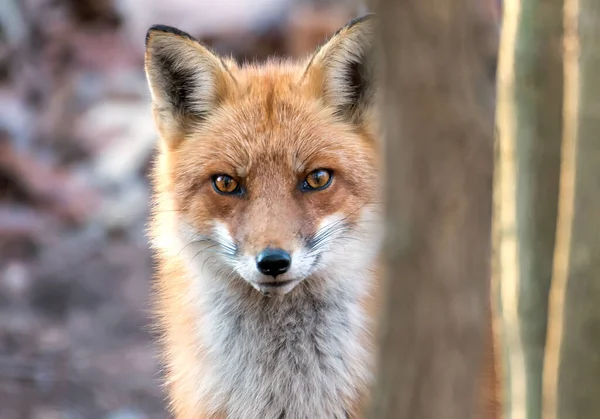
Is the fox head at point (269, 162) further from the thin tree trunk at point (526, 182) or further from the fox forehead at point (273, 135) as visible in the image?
the thin tree trunk at point (526, 182)

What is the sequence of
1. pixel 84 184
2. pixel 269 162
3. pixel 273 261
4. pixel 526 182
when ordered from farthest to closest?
1. pixel 84 184
2. pixel 269 162
3. pixel 273 261
4. pixel 526 182

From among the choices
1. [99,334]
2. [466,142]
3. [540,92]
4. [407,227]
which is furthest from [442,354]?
[99,334]

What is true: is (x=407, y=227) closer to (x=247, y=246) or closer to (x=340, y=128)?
(x=247, y=246)

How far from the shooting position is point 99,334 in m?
7.04

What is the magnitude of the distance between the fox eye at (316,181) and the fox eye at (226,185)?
289mm

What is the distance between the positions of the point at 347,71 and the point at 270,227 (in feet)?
2.82

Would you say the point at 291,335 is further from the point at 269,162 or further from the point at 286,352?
the point at 269,162

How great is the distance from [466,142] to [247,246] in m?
1.69

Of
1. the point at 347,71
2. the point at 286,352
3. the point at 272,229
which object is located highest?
the point at 347,71

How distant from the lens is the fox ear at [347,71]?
11.4 feet

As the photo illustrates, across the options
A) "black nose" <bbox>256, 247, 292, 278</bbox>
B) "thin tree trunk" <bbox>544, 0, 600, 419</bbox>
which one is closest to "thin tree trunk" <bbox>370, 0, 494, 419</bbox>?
"thin tree trunk" <bbox>544, 0, 600, 419</bbox>

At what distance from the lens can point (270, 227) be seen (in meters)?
3.19

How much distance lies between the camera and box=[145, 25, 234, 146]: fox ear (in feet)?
12.1

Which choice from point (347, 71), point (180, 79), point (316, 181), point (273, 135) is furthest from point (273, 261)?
point (180, 79)
